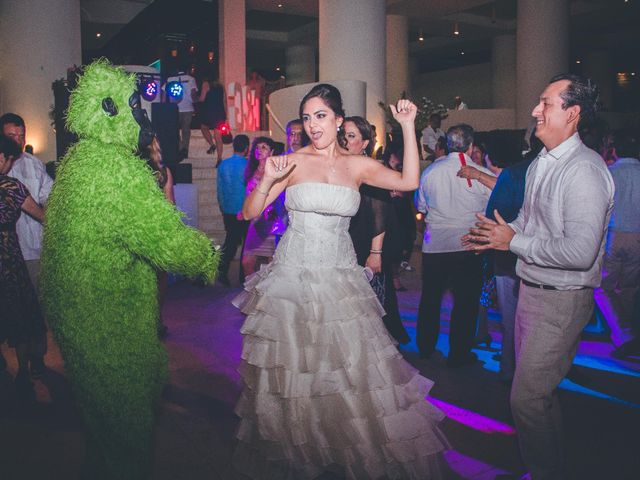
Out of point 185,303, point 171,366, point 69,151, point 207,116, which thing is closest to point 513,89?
point 207,116

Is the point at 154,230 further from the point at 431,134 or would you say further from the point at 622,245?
the point at 431,134

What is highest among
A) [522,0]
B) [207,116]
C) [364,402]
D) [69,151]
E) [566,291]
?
[522,0]

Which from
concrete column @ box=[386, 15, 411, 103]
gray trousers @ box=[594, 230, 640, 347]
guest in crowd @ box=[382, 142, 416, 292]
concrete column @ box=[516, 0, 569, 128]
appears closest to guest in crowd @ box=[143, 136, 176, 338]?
guest in crowd @ box=[382, 142, 416, 292]

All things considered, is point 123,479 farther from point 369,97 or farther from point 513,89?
point 513,89

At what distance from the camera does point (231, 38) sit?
14.9m

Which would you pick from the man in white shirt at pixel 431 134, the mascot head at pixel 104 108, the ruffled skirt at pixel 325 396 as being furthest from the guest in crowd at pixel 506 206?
the man in white shirt at pixel 431 134

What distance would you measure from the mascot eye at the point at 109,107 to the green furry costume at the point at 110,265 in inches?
0.6

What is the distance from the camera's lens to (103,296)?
2.21 meters

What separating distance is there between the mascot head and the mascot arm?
0.16m

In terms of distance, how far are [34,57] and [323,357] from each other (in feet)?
35.7

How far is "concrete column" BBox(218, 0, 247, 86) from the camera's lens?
48.8 ft

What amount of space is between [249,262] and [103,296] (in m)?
3.86

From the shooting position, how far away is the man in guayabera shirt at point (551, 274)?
236 cm

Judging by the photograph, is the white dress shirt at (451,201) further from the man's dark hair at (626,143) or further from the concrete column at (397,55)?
the concrete column at (397,55)
